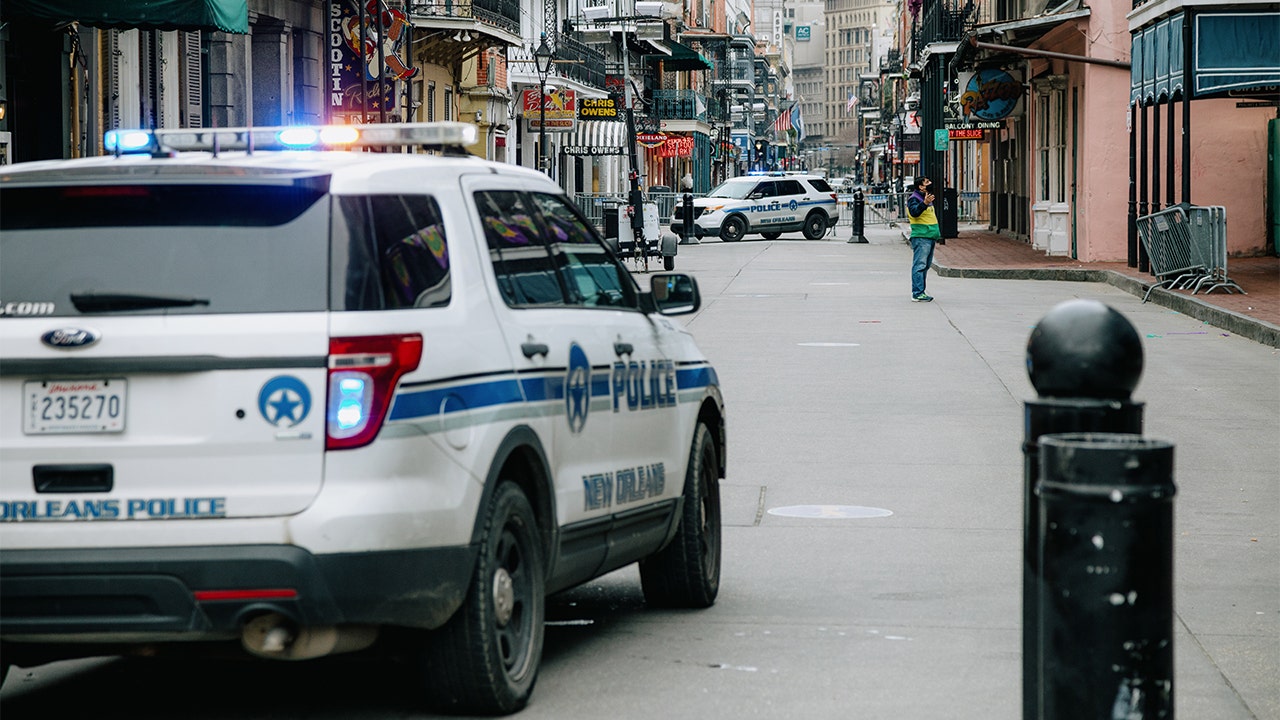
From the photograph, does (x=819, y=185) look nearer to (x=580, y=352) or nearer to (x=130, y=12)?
(x=130, y=12)

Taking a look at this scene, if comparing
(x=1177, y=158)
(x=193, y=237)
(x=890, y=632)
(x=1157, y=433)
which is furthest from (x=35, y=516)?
(x=1177, y=158)

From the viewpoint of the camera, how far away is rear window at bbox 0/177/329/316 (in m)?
5.08

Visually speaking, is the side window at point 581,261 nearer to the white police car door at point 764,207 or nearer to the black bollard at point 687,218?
the black bollard at point 687,218

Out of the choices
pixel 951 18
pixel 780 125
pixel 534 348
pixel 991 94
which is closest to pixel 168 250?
pixel 534 348

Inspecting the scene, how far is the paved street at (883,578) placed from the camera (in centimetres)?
599

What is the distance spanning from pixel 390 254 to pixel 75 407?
2.90ft

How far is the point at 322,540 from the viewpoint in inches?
194

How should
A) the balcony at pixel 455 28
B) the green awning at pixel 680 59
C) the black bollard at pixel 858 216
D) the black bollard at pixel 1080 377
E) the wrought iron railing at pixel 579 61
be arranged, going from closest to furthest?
the black bollard at pixel 1080 377, the balcony at pixel 455 28, the black bollard at pixel 858 216, the wrought iron railing at pixel 579 61, the green awning at pixel 680 59

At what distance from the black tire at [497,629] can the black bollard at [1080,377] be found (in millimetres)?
1968

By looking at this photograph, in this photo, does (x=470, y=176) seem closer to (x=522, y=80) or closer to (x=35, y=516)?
(x=35, y=516)

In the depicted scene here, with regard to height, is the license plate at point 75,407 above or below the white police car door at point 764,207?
below

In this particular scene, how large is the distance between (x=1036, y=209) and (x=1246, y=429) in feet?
89.4

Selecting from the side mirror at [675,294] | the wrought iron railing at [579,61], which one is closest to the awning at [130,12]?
the side mirror at [675,294]

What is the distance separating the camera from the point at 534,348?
5.79 m
